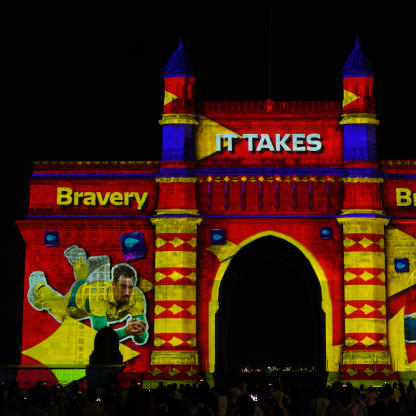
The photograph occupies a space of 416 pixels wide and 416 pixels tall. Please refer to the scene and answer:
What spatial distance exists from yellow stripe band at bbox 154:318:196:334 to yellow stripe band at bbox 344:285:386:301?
7.91 meters

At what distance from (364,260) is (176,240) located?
9358 millimetres

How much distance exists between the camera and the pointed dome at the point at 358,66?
5638 cm

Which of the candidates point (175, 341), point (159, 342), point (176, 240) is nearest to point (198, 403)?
point (175, 341)

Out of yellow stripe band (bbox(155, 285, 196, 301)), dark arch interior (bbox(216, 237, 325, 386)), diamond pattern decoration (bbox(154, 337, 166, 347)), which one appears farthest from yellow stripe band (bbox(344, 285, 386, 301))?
dark arch interior (bbox(216, 237, 325, 386))

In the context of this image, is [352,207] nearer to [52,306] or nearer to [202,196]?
[202,196]

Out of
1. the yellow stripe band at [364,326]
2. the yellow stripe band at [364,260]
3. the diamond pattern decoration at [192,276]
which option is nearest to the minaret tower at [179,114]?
the diamond pattern decoration at [192,276]

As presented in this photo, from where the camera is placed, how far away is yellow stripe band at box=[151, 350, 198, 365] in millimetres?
53750

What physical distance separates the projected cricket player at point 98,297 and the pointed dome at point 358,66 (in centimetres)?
1499

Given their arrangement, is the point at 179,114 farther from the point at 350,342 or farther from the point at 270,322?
the point at 270,322

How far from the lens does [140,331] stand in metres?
55.0

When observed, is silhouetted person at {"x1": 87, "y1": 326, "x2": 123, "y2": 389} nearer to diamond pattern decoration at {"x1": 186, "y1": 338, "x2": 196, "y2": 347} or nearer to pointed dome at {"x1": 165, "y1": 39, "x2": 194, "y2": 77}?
diamond pattern decoration at {"x1": 186, "y1": 338, "x2": 196, "y2": 347}

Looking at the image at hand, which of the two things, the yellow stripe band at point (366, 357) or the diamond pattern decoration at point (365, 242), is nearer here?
the yellow stripe band at point (366, 357)

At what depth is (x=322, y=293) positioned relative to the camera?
55531 millimetres

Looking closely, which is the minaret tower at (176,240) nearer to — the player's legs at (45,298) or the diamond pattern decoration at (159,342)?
the diamond pattern decoration at (159,342)
